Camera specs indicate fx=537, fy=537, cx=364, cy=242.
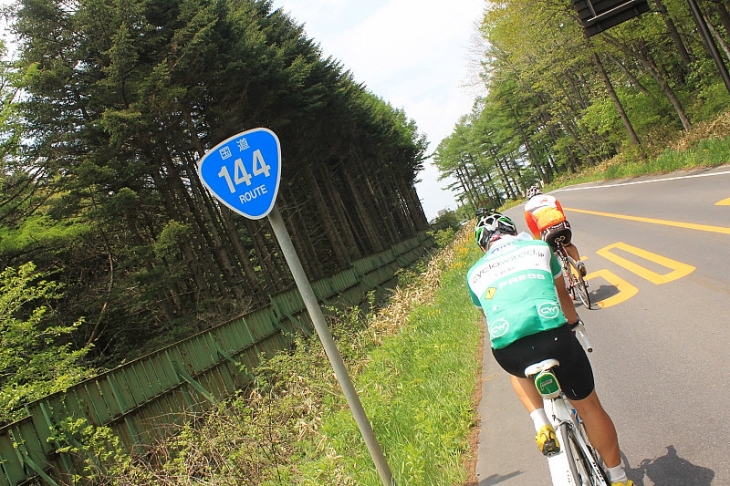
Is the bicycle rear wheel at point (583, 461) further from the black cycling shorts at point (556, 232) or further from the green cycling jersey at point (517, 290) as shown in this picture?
the black cycling shorts at point (556, 232)

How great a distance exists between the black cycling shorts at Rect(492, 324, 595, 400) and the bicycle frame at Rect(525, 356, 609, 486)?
7cm

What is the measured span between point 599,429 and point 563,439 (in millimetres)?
424

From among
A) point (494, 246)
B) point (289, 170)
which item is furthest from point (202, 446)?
point (289, 170)

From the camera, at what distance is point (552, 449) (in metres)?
2.74

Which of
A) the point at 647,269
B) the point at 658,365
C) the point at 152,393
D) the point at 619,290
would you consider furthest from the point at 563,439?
the point at 152,393

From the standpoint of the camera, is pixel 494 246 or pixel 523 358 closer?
pixel 523 358

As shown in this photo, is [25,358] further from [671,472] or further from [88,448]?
[671,472]

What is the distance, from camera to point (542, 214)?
8.13 meters

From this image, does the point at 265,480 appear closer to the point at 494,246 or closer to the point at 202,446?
the point at 202,446

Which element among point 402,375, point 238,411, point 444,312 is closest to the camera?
point 402,375

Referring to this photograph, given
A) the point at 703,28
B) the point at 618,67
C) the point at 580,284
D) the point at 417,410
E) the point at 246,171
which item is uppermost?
the point at 618,67

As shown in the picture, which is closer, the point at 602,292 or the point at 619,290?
the point at 619,290

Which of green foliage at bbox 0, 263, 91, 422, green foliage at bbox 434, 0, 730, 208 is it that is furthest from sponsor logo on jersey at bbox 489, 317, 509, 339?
green foliage at bbox 434, 0, 730, 208

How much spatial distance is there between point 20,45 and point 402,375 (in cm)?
1527
